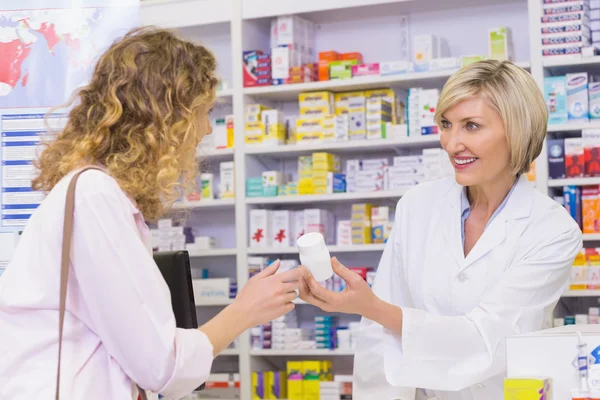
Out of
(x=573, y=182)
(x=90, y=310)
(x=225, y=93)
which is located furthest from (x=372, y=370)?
(x=225, y=93)

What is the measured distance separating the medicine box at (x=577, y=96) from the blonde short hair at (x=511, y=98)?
2308 millimetres

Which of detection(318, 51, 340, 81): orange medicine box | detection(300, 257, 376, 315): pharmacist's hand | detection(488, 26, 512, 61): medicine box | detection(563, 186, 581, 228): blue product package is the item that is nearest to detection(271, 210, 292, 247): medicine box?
detection(318, 51, 340, 81): orange medicine box

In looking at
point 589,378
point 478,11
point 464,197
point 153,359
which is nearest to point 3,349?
point 153,359

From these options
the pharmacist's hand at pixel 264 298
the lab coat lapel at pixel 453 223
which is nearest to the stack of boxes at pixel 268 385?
the lab coat lapel at pixel 453 223

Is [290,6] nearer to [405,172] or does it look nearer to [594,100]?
[405,172]

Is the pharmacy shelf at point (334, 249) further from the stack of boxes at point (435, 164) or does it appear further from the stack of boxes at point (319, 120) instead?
the stack of boxes at point (319, 120)

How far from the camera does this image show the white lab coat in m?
2.28

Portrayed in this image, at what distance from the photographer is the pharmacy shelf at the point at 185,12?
548cm

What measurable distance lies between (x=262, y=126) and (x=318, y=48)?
76cm

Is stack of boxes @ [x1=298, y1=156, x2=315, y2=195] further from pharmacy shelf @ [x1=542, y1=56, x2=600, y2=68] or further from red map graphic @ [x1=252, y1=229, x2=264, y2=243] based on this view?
pharmacy shelf @ [x1=542, y1=56, x2=600, y2=68]

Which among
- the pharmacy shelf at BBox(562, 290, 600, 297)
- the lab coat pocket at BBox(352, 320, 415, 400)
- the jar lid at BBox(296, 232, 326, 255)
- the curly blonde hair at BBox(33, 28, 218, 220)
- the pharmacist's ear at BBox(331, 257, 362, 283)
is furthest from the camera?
the pharmacy shelf at BBox(562, 290, 600, 297)

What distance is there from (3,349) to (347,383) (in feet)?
12.6

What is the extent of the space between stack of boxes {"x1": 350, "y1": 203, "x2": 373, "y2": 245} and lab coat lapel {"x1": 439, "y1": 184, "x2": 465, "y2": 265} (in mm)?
2507

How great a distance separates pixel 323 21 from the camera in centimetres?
567
